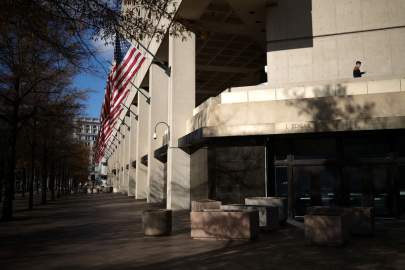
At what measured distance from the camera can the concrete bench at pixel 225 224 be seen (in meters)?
11.7

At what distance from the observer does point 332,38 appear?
2073cm

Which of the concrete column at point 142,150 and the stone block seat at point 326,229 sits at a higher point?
the concrete column at point 142,150

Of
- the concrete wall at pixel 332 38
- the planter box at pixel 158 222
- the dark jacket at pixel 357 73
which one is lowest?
the planter box at pixel 158 222

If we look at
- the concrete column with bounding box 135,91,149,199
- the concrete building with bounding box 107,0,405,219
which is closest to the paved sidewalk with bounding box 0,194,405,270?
the concrete building with bounding box 107,0,405,219

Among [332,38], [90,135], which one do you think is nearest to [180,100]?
[332,38]

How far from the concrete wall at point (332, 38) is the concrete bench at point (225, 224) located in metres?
10.8

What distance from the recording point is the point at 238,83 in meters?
42.1

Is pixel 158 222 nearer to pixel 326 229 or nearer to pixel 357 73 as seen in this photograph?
pixel 326 229

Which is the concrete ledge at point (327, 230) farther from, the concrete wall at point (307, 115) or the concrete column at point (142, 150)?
the concrete column at point (142, 150)

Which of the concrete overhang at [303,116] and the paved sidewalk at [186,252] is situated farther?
the concrete overhang at [303,116]

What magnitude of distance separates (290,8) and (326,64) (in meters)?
3.33

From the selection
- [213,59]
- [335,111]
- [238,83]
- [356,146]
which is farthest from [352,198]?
[238,83]

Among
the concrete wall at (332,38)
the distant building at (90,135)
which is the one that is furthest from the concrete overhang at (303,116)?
the distant building at (90,135)

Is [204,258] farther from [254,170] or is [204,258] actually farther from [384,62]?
[384,62]
